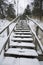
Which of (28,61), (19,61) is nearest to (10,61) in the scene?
(19,61)

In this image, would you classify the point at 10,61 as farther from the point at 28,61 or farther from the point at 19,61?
the point at 28,61

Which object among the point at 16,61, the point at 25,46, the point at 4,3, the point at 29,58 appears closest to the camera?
the point at 16,61

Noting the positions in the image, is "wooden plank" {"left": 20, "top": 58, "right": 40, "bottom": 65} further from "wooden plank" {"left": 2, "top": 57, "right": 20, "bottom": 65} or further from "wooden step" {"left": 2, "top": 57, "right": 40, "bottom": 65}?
→ "wooden plank" {"left": 2, "top": 57, "right": 20, "bottom": 65}

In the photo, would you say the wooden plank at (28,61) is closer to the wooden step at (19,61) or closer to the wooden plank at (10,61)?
the wooden step at (19,61)

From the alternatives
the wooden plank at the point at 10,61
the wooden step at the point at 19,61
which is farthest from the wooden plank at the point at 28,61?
the wooden plank at the point at 10,61

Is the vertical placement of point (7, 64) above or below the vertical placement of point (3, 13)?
above

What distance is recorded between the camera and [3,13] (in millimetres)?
29047

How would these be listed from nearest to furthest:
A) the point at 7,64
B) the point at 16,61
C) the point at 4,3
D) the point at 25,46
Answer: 1. the point at 7,64
2. the point at 16,61
3. the point at 25,46
4. the point at 4,3

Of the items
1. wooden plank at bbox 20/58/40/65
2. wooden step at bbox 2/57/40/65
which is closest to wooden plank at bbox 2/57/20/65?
wooden step at bbox 2/57/40/65

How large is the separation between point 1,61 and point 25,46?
1.59 m

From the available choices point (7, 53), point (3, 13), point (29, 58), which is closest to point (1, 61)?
point (7, 53)

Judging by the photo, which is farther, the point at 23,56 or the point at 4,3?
the point at 4,3

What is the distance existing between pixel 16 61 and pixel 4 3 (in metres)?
25.3

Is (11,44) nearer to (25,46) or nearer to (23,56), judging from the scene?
(25,46)
